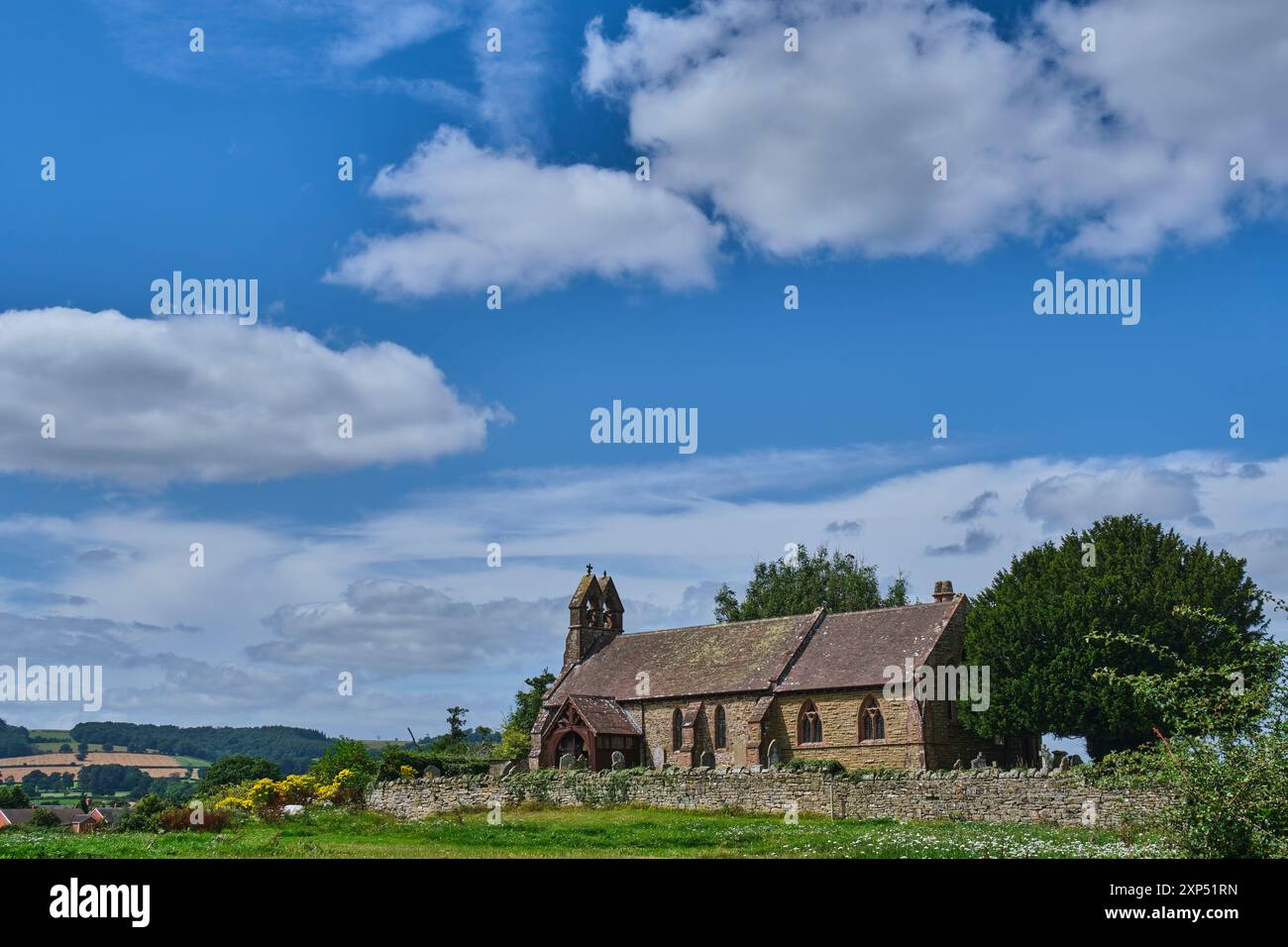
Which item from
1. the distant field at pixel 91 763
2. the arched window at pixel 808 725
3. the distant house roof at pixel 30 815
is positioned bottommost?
the distant field at pixel 91 763

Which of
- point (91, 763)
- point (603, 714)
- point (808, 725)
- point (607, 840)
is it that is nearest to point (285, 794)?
point (603, 714)

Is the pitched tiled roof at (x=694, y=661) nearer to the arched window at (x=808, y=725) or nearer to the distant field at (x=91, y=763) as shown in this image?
the arched window at (x=808, y=725)

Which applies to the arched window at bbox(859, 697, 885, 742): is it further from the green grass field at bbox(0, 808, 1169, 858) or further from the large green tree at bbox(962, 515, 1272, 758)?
the green grass field at bbox(0, 808, 1169, 858)

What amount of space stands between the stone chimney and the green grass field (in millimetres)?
31809

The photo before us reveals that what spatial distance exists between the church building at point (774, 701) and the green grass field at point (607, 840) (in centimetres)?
1898

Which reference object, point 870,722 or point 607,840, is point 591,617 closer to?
point 870,722

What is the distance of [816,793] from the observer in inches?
1361

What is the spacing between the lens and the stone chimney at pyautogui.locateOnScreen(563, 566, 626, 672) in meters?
66.9

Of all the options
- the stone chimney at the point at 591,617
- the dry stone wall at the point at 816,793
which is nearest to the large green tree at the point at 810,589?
the stone chimney at the point at 591,617

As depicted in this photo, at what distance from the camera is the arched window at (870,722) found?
51.9 metres

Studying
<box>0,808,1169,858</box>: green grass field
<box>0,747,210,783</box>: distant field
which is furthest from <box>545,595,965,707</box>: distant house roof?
<box>0,747,210,783</box>: distant field

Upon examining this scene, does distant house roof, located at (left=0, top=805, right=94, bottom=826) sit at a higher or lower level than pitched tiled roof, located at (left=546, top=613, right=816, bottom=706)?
lower
